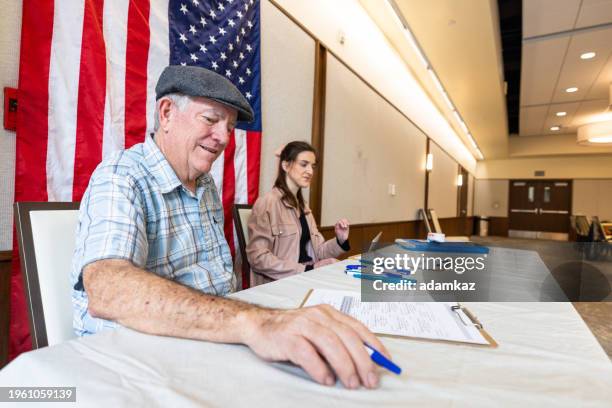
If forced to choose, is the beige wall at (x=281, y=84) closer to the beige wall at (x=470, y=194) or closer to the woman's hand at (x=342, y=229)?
the woman's hand at (x=342, y=229)

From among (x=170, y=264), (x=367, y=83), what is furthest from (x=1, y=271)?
(x=367, y=83)

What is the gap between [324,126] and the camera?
9.68 ft

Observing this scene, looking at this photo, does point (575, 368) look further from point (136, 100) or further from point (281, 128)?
point (281, 128)

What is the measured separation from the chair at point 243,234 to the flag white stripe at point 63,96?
84cm

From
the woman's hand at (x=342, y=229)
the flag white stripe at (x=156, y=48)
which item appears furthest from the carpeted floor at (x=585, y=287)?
the flag white stripe at (x=156, y=48)

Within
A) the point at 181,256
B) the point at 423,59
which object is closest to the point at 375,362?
the point at 181,256

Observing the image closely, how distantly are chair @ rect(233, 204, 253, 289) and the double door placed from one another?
41.5ft

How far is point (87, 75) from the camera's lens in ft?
4.38

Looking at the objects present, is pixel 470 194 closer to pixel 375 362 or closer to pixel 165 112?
pixel 165 112

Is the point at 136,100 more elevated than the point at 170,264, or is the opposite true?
the point at 136,100

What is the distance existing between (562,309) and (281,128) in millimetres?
1975

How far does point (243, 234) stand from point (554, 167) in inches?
495

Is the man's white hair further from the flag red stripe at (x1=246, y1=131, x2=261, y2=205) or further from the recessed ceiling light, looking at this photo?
the recessed ceiling light

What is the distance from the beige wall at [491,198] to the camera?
12.2 metres
